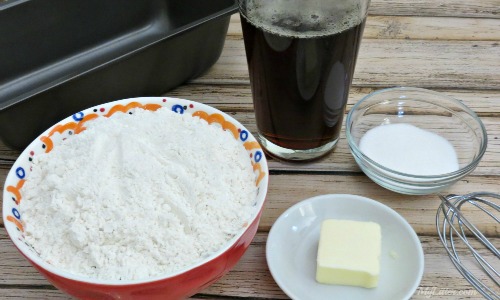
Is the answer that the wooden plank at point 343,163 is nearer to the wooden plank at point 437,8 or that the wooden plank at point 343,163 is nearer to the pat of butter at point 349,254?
the pat of butter at point 349,254

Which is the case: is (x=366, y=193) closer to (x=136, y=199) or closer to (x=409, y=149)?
(x=409, y=149)

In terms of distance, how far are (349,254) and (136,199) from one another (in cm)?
21

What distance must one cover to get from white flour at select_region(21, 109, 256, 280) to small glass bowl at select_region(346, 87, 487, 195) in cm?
17

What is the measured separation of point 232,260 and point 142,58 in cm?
31

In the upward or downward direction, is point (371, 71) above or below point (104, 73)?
below

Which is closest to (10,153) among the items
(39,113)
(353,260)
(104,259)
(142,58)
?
(39,113)

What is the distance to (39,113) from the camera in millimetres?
662

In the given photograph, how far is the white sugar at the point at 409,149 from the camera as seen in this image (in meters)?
0.65

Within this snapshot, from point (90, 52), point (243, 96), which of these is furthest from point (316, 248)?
point (90, 52)

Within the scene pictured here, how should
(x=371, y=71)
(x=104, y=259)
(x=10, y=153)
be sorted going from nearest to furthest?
(x=104, y=259)
(x=10, y=153)
(x=371, y=71)

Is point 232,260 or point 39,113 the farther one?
point 39,113

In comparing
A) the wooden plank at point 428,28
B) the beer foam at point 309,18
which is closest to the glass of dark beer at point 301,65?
the beer foam at point 309,18

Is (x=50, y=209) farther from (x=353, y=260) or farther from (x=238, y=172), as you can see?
(x=353, y=260)

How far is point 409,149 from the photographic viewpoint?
2.23 ft
